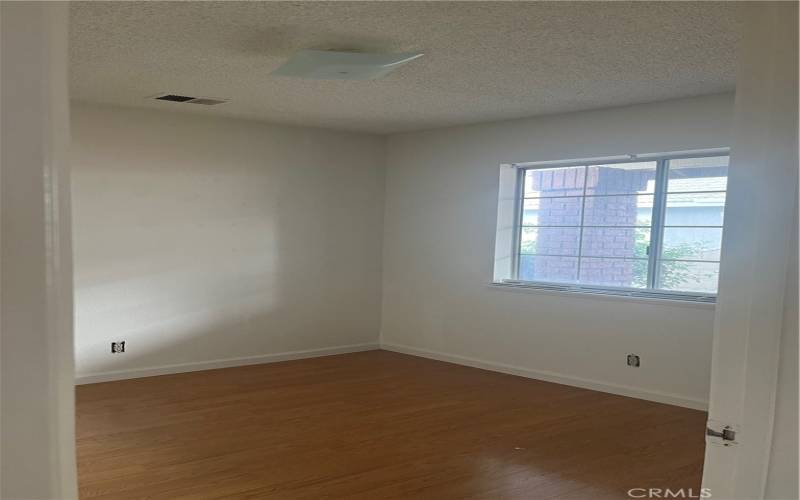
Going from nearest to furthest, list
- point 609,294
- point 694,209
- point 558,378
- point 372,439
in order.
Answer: point 372,439
point 694,209
point 609,294
point 558,378

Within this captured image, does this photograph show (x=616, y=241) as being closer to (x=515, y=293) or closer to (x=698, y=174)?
(x=698, y=174)

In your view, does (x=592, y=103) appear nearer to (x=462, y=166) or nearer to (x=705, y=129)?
(x=705, y=129)

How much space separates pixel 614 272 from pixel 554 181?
3.25 feet

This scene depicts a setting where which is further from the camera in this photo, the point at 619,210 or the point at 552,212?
the point at 552,212

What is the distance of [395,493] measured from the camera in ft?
9.26

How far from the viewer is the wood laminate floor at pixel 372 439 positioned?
2924 mm

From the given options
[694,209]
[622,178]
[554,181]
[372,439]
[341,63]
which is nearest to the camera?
[341,63]

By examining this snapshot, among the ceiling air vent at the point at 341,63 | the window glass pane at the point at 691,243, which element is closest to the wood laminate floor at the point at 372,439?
the window glass pane at the point at 691,243

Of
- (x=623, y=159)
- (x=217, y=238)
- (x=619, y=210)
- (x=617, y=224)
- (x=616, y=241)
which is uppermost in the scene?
(x=623, y=159)

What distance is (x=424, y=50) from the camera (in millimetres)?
3170

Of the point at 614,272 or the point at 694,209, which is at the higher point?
the point at 694,209

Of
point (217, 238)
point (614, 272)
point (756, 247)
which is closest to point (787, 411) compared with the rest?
point (756, 247)

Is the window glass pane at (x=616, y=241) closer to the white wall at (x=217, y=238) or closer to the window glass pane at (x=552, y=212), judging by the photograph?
the window glass pane at (x=552, y=212)

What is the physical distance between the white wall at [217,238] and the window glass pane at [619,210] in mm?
2374
